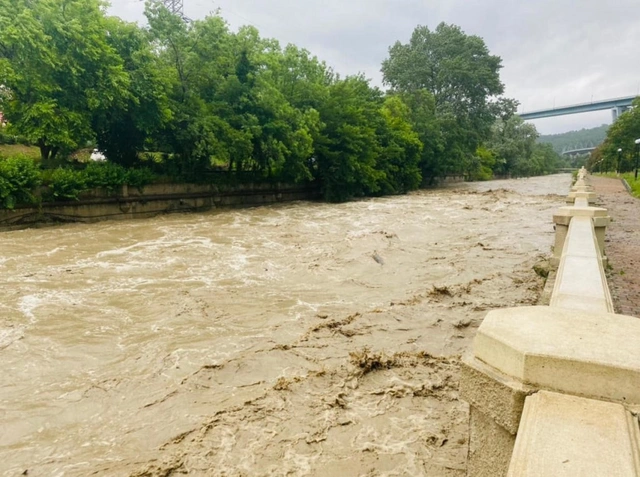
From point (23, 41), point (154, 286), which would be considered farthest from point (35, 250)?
point (23, 41)

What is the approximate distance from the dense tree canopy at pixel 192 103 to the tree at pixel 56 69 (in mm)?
39

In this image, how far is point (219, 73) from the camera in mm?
20781

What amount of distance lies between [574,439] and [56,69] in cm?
1796

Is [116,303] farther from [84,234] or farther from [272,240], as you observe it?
[84,234]

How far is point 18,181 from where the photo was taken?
1429cm

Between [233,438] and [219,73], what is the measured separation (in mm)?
19971

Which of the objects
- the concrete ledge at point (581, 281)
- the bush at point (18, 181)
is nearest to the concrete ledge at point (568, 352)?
the concrete ledge at point (581, 281)

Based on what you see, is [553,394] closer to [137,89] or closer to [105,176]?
[105,176]

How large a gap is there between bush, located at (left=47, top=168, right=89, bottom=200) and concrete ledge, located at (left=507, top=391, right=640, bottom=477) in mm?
17372

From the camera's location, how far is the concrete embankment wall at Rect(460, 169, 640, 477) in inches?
52.2

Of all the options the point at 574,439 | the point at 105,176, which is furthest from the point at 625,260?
the point at 105,176

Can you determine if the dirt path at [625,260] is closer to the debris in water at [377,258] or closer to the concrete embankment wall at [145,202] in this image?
the debris in water at [377,258]

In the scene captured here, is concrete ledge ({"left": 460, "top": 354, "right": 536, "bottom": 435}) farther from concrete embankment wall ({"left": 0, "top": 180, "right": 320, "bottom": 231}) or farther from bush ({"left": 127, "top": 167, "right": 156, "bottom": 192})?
bush ({"left": 127, "top": 167, "right": 156, "bottom": 192})

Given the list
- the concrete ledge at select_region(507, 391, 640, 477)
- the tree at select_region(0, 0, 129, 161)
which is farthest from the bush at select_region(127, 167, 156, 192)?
the concrete ledge at select_region(507, 391, 640, 477)
